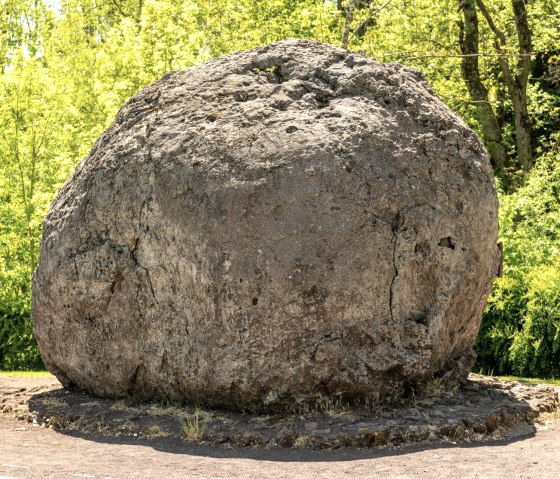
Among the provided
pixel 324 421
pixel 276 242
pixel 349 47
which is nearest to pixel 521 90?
pixel 349 47

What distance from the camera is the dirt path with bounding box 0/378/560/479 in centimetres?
721

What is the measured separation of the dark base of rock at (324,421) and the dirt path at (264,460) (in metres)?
0.15

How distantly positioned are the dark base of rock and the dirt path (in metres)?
0.15

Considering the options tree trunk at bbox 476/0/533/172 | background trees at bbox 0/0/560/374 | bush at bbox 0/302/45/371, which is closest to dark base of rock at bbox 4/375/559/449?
background trees at bbox 0/0/560/374

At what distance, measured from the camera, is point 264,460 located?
774cm

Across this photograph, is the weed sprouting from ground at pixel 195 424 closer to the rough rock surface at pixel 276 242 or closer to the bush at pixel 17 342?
the rough rock surface at pixel 276 242

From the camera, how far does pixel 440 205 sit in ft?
30.2

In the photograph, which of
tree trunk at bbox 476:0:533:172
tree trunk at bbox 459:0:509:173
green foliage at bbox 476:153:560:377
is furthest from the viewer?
tree trunk at bbox 476:0:533:172

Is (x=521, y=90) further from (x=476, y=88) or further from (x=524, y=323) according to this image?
(x=524, y=323)

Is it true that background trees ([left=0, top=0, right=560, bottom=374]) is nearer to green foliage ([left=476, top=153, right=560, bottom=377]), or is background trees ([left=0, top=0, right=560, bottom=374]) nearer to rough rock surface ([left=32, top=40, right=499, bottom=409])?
green foliage ([left=476, top=153, right=560, bottom=377])

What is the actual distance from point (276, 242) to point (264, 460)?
189cm

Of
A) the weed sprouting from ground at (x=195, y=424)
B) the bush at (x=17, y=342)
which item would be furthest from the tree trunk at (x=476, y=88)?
the weed sprouting from ground at (x=195, y=424)

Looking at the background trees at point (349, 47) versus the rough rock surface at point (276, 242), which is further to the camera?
the background trees at point (349, 47)

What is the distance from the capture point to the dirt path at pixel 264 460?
7207 millimetres
